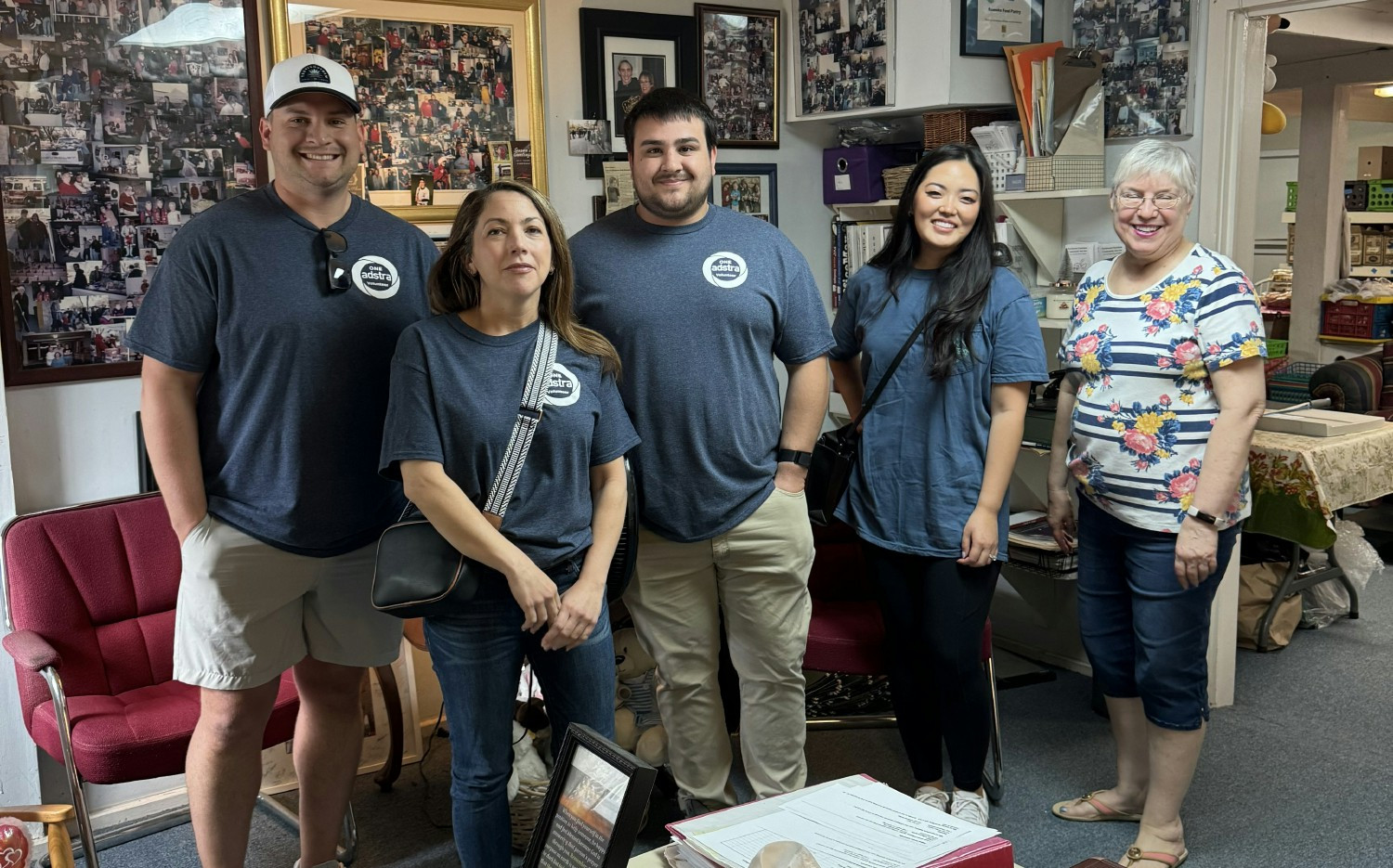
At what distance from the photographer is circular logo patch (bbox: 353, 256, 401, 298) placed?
2145 mm

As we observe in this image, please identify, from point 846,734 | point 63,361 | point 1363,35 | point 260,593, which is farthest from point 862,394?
point 1363,35

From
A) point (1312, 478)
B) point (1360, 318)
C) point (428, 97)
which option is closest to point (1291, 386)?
point (1360, 318)

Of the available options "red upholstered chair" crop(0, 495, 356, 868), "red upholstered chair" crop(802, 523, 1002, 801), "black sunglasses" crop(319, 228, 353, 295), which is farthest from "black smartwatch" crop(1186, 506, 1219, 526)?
"red upholstered chair" crop(0, 495, 356, 868)

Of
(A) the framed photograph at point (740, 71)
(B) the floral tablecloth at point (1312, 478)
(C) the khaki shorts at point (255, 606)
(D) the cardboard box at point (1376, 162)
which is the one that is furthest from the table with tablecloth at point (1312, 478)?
(D) the cardboard box at point (1376, 162)

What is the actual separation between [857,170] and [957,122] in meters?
0.42

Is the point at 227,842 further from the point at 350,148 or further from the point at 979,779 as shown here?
the point at 979,779

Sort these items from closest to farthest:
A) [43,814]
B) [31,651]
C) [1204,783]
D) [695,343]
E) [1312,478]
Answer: [43,814]
[695,343]
[31,651]
[1204,783]
[1312,478]

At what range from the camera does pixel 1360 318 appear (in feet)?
22.4

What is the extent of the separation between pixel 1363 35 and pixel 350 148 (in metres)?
5.12

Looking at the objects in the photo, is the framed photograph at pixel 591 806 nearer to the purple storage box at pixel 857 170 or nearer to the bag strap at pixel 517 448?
the bag strap at pixel 517 448

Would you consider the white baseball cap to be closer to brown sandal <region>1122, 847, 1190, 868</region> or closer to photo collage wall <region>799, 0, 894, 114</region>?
photo collage wall <region>799, 0, 894, 114</region>

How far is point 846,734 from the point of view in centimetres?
334

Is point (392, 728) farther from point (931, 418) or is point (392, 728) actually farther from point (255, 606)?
point (931, 418)

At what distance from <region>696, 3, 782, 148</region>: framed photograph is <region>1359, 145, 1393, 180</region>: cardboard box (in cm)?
604
